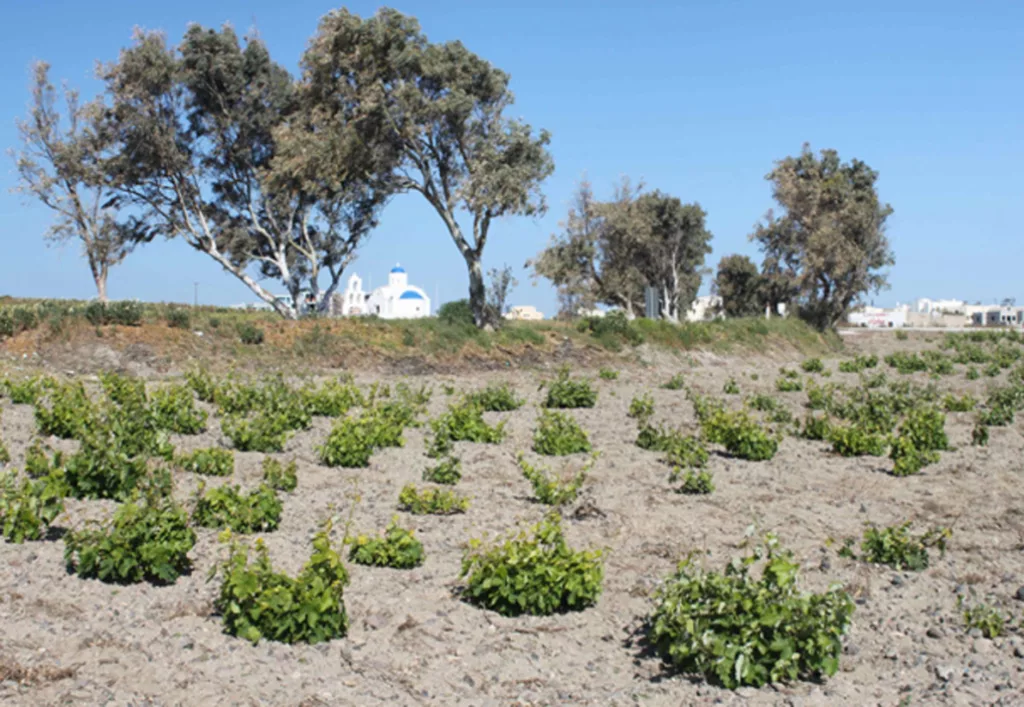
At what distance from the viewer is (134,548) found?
20.9ft

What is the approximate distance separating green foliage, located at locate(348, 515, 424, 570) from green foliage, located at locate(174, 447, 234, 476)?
291 centimetres

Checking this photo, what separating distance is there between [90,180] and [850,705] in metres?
36.4

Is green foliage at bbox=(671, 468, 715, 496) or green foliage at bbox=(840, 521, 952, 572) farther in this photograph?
green foliage at bbox=(671, 468, 715, 496)

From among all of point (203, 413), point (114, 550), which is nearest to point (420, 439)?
point (203, 413)

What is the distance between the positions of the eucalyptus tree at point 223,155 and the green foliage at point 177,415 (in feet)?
68.1

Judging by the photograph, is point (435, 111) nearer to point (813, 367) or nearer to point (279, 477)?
point (813, 367)

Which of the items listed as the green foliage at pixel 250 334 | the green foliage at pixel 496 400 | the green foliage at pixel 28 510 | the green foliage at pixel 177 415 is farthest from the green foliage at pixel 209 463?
the green foliage at pixel 250 334

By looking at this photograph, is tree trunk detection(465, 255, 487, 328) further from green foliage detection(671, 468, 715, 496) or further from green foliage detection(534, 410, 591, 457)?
green foliage detection(671, 468, 715, 496)

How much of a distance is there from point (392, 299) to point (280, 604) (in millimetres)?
47335

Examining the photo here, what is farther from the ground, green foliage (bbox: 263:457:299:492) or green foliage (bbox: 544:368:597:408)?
green foliage (bbox: 544:368:597:408)

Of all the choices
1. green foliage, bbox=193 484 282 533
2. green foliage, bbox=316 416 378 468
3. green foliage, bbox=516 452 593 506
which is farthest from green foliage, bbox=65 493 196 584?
green foliage, bbox=316 416 378 468

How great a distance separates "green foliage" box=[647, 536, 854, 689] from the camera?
514cm

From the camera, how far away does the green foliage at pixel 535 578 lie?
6.29m

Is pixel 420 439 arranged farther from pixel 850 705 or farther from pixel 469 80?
pixel 469 80
